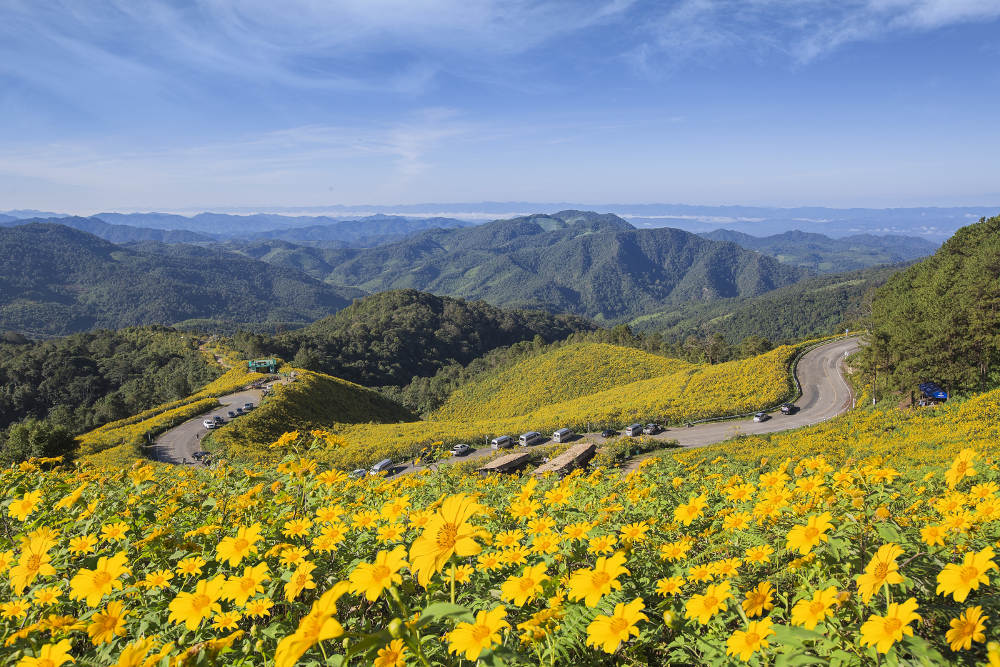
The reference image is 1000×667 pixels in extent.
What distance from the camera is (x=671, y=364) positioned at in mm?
51469

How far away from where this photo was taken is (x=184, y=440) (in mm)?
29922

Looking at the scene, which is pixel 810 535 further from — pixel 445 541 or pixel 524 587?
pixel 445 541

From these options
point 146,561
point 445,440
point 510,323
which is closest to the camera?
point 146,561

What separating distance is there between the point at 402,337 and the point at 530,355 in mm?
39710

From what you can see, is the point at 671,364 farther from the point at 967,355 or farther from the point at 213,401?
the point at 213,401

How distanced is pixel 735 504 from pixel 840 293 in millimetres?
233158

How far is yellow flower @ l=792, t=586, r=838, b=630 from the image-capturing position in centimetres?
193

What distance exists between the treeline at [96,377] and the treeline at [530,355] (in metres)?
27.0

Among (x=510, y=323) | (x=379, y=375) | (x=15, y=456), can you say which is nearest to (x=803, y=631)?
(x=15, y=456)

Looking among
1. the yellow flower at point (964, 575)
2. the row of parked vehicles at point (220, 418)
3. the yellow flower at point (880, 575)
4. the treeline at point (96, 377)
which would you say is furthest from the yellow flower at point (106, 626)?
the treeline at point (96, 377)

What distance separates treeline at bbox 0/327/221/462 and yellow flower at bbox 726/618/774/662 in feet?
182

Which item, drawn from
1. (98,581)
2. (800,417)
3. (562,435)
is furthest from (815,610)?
(800,417)

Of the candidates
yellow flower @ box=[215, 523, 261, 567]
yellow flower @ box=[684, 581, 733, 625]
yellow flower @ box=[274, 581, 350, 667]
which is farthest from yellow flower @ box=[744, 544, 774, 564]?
yellow flower @ box=[215, 523, 261, 567]

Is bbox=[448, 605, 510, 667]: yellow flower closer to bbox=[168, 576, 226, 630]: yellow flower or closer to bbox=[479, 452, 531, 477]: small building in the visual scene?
bbox=[168, 576, 226, 630]: yellow flower
